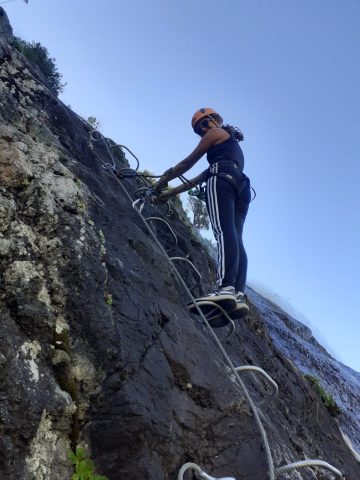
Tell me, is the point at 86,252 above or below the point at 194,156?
below

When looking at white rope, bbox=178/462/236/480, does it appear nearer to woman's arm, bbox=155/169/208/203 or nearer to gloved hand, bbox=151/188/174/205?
woman's arm, bbox=155/169/208/203

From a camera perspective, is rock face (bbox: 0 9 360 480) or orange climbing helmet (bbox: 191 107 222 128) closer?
rock face (bbox: 0 9 360 480)

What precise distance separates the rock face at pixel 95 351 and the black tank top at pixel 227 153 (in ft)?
4.52

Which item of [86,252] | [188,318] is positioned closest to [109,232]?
[86,252]

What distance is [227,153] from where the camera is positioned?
5.73 metres

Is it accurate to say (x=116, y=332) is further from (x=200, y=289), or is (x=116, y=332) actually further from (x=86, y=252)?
(x=200, y=289)

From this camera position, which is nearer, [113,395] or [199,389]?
[113,395]

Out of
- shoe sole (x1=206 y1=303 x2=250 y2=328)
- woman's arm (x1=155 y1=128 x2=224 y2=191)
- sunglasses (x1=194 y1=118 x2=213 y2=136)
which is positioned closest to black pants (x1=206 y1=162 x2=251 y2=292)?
shoe sole (x1=206 y1=303 x2=250 y2=328)

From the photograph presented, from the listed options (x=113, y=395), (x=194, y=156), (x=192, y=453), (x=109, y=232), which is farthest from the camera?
(x=194, y=156)

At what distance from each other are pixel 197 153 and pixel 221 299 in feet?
6.80

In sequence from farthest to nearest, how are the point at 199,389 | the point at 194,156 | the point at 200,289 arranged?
the point at 200,289, the point at 194,156, the point at 199,389

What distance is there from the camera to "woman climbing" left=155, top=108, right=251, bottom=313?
16.4 feet

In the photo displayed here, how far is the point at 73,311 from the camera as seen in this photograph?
10.8ft

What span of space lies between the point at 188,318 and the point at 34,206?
1.83 meters
